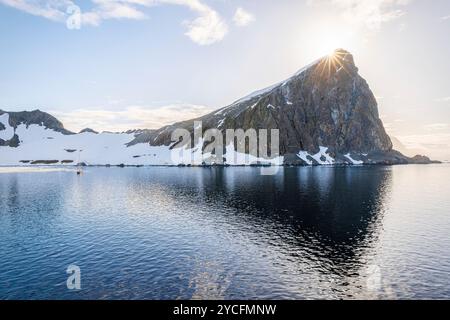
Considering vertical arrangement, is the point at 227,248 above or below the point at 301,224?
below

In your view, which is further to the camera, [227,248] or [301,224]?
[301,224]

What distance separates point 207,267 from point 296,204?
50.4 metres

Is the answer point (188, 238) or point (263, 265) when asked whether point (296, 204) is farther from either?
point (263, 265)

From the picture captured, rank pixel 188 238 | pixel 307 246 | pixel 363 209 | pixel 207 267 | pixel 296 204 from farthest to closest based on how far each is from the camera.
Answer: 1. pixel 296 204
2. pixel 363 209
3. pixel 188 238
4. pixel 307 246
5. pixel 207 267

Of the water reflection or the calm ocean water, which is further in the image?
the water reflection

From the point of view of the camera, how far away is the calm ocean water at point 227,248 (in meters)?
36.3

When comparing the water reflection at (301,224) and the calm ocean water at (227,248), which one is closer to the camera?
the calm ocean water at (227,248)

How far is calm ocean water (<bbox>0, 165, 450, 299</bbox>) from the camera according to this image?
36.3 metres

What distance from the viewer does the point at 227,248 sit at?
5100 centimetres
